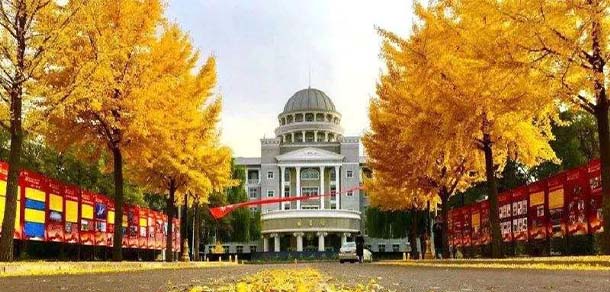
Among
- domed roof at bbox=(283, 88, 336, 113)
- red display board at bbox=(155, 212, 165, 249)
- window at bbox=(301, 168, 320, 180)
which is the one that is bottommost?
red display board at bbox=(155, 212, 165, 249)

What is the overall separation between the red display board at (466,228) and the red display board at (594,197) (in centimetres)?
1419

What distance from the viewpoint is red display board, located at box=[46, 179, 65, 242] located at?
752 inches

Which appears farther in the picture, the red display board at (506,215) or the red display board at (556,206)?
the red display board at (506,215)

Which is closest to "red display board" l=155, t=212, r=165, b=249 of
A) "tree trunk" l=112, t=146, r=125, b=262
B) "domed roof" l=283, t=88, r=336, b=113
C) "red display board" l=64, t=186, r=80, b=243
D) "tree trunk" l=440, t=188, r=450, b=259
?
"red display board" l=64, t=186, r=80, b=243

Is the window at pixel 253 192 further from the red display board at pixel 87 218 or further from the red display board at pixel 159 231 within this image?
the red display board at pixel 87 218

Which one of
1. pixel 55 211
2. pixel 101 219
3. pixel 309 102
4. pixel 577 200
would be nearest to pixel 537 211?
pixel 577 200

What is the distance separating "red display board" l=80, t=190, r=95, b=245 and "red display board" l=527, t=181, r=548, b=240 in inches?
568

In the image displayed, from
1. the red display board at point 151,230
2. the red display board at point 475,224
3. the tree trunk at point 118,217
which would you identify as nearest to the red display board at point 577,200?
the red display board at point 475,224

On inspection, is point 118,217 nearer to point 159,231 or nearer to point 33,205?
point 33,205

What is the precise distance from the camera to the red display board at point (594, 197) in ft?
53.5

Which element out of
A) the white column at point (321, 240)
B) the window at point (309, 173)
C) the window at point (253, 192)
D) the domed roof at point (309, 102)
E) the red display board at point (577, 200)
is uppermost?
the domed roof at point (309, 102)

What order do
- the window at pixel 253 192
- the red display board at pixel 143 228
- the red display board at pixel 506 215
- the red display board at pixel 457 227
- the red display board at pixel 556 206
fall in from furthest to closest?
the window at pixel 253 192, the red display board at pixel 457 227, the red display board at pixel 143 228, the red display board at pixel 506 215, the red display board at pixel 556 206

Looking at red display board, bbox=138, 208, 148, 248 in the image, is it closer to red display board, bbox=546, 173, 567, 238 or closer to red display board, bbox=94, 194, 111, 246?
red display board, bbox=94, 194, 111, 246

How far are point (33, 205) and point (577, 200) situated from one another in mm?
14404
